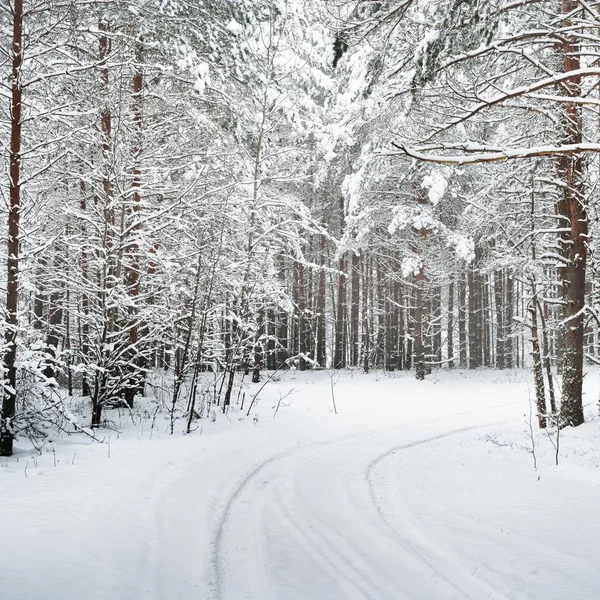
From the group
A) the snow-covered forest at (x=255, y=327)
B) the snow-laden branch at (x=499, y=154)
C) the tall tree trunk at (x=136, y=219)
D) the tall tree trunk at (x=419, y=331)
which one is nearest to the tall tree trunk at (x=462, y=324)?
the tall tree trunk at (x=419, y=331)

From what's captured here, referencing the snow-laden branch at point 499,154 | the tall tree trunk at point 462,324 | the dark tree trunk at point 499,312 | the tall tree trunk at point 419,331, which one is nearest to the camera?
the snow-laden branch at point 499,154

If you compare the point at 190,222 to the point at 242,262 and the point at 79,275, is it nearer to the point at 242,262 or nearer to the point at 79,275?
the point at 242,262

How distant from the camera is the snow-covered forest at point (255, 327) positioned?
4598 millimetres

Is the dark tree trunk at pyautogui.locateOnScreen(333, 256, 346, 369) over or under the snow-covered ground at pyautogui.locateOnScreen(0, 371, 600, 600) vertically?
over

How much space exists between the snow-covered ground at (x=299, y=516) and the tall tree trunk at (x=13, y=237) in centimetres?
56

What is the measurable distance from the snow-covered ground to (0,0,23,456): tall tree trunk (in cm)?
56

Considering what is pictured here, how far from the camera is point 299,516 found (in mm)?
5605

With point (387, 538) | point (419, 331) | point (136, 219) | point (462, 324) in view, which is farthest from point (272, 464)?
point (462, 324)

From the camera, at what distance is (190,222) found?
11.3 meters

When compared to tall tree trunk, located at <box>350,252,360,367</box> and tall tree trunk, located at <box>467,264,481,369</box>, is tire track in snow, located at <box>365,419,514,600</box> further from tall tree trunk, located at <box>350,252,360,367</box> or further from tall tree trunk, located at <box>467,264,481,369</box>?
tall tree trunk, located at <box>467,264,481,369</box>

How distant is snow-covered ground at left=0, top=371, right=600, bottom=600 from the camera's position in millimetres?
4062

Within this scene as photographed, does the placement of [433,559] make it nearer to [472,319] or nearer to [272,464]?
[272,464]

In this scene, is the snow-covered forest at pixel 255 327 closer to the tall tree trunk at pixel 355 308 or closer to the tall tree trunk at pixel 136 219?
the tall tree trunk at pixel 136 219

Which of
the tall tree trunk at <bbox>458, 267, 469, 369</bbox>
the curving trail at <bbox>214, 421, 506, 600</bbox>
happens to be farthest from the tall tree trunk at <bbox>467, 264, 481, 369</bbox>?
the curving trail at <bbox>214, 421, 506, 600</bbox>
